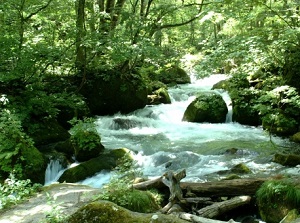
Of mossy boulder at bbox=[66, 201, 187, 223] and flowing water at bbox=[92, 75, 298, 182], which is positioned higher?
mossy boulder at bbox=[66, 201, 187, 223]

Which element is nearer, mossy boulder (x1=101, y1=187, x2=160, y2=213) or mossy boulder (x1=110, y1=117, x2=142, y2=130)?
mossy boulder (x1=101, y1=187, x2=160, y2=213)

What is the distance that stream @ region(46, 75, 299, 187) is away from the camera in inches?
330

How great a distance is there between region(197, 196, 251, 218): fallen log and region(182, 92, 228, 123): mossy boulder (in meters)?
8.56

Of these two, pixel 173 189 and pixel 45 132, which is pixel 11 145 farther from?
pixel 173 189

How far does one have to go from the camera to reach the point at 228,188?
586 cm

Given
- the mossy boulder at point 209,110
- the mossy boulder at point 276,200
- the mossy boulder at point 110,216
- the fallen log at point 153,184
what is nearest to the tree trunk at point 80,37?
the mossy boulder at point 209,110

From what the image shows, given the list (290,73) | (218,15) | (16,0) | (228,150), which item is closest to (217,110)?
(290,73)

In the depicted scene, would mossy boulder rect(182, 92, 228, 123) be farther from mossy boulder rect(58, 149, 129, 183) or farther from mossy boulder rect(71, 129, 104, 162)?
mossy boulder rect(71, 129, 104, 162)

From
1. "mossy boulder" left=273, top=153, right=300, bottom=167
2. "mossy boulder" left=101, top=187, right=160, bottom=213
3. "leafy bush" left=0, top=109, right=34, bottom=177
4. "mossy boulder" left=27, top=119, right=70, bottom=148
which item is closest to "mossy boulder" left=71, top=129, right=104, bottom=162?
"mossy boulder" left=27, top=119, right=70, bottom=148

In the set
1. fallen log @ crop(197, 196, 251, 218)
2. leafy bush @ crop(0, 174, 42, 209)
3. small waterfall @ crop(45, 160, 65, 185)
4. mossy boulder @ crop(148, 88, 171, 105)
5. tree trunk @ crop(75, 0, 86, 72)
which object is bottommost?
small waterfall @ crop(45, 160, 65, 185)

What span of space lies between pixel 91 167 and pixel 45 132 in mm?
2939

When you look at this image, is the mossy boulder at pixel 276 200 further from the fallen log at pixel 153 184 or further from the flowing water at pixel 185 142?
the flowing water at pixel 185 142

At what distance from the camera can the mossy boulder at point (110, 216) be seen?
3395mm

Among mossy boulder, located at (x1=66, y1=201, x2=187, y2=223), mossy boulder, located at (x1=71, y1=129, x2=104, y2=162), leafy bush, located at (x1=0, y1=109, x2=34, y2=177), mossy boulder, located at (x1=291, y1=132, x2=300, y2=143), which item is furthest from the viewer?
mossy boulder, located at (x1=291, y1=132, x2=300, y2=143)
